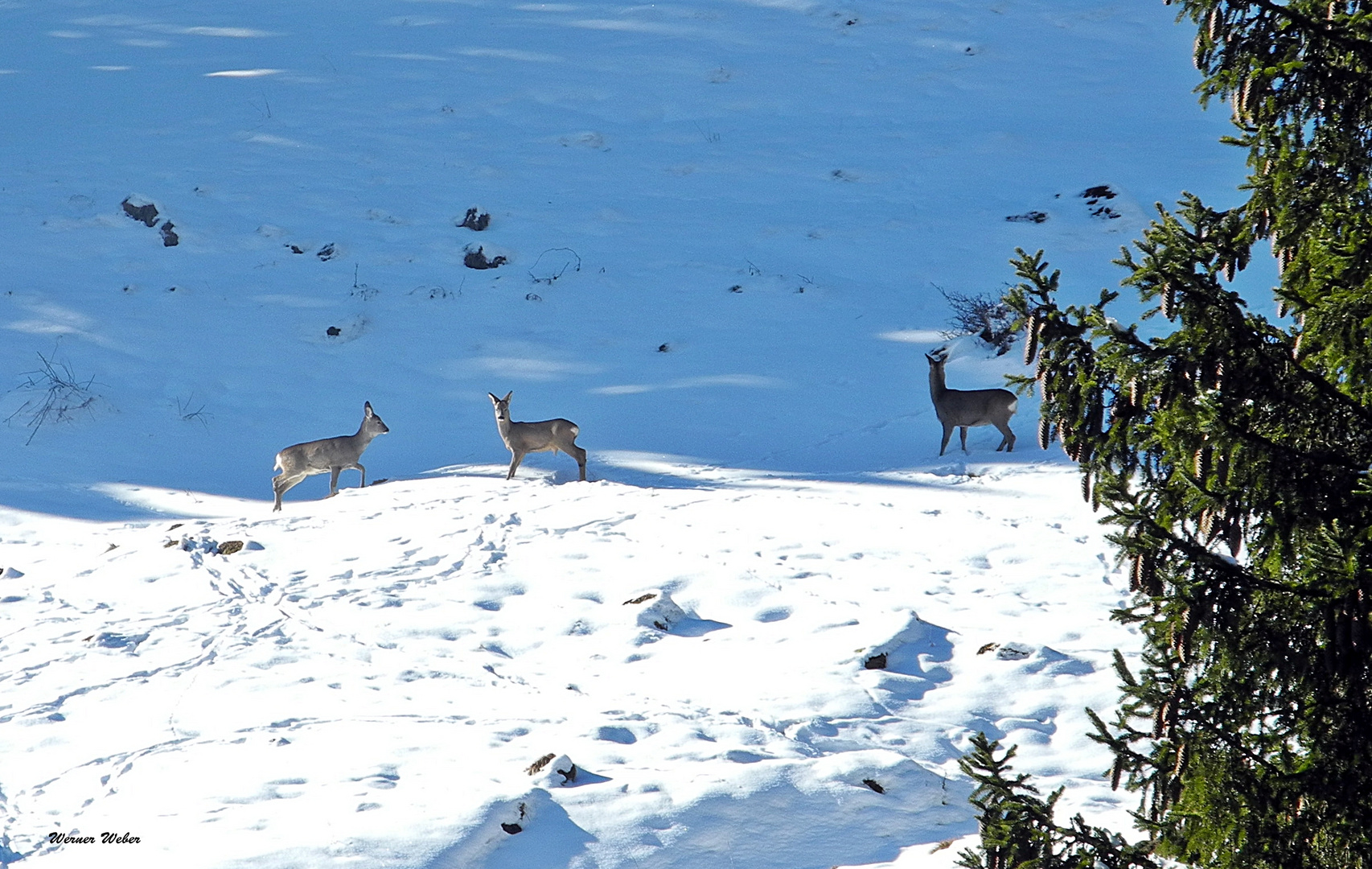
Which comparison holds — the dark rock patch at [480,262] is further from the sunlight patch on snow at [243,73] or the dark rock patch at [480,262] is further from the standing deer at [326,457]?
the sunlight patch on snow at [243,73]

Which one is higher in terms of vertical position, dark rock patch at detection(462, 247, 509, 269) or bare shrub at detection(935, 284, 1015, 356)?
dark rock patch at detection(462, 247, 509, 269)

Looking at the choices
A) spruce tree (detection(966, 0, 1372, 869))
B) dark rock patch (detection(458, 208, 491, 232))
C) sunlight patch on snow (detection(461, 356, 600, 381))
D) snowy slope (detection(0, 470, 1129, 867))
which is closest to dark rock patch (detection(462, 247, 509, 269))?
dark rock patch (detection(458, 208, 491, 232))

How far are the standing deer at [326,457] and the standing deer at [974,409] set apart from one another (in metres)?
7.54

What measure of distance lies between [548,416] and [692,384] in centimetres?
235

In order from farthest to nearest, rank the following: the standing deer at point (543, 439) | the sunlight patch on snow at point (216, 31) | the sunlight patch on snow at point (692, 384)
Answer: the sunlight patch on snow at point (216, 31), the sunlight patch on snow at point (692, 384), the standing deer at point (543, 439)

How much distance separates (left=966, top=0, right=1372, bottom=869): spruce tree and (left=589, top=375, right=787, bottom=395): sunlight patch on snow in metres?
14.6

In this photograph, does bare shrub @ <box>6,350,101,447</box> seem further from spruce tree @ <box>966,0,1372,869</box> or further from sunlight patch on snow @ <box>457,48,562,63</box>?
spruce tree @ <box>966,0,1372,869</box>

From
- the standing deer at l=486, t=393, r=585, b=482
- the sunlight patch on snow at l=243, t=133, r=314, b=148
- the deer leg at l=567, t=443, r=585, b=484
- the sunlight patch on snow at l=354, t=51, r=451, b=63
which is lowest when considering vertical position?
the deer leg at l=567, t=443, r=585, b=484

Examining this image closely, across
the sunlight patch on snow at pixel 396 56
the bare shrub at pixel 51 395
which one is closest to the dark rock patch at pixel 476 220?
the bare shrub at pixel 51 395

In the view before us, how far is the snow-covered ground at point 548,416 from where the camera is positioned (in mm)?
7445

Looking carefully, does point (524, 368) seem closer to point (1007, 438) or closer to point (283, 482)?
point (283, 482)

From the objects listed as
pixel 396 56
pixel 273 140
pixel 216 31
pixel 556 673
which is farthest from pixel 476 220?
pixel 556 673

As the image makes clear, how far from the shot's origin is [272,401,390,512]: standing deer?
15781 mm

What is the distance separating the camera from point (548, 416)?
1834 cm
